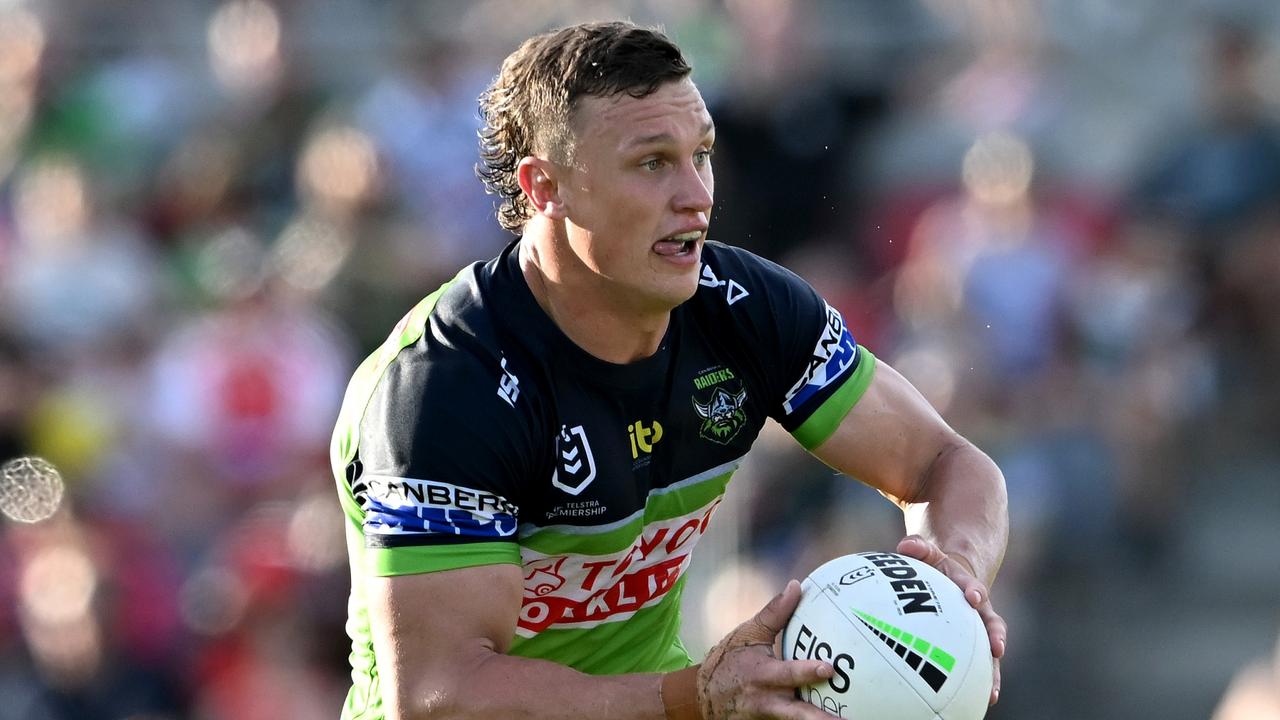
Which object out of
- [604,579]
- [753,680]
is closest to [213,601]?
[604,579]

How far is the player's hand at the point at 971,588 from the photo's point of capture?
518 centimetres

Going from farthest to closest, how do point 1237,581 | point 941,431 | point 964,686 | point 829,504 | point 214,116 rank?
point 214,116 → point 1237,581 → point 829,504 → point 941,431 → point 964,686

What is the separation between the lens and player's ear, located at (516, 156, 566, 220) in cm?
561

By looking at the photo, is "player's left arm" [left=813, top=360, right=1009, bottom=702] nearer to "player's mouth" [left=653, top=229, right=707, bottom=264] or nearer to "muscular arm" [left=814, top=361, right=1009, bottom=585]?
"muscular arm" [left=814, top=361, right=1009, bottom=585]

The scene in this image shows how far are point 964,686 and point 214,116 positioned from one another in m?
8.20

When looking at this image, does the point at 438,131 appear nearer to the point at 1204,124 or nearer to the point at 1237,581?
the point at 1204,124

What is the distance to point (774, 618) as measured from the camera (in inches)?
200

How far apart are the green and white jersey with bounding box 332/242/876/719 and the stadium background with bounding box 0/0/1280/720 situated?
3.48 meters

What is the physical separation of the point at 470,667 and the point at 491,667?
0.06 metres

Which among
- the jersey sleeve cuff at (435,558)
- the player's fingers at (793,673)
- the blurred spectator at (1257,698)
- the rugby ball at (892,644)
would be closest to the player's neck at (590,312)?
the jersey sleeve cuff at (435,558)

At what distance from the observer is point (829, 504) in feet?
32.7

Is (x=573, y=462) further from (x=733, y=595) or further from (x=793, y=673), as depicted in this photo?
(x=733, y=595)

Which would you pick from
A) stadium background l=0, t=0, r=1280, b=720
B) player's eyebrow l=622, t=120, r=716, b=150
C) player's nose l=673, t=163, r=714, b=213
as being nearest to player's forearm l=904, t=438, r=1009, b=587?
player's nose l=673, t=163, r=714, b=213

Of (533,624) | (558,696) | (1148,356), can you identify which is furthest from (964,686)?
(1148,356)
